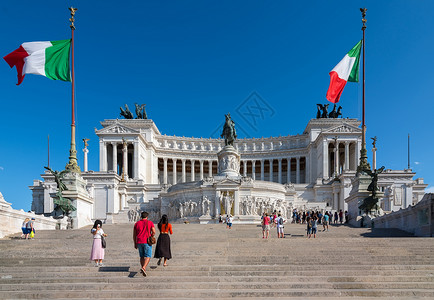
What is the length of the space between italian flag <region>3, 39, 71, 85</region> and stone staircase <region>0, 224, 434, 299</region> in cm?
1365

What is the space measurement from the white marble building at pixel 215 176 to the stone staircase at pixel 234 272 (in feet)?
78.0

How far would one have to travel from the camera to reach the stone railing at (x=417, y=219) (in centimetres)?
1834

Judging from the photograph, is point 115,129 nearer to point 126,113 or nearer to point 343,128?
point 126,113

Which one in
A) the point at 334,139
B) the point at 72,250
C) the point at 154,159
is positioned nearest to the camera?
the point at 72,250

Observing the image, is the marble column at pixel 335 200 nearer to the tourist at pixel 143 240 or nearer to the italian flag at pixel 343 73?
the italian flag at pixel 343 73

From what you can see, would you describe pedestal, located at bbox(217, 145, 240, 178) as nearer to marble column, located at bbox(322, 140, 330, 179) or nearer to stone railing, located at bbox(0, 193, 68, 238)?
stone railing, located at bbox(0, 193, 68, 238)

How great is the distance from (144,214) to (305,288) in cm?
490

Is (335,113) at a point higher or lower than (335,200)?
higher

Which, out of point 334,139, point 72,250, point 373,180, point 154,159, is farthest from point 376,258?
point 154,159

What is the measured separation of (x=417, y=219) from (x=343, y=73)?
41.8 ft

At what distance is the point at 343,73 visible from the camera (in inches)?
1125

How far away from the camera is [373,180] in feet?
82.6

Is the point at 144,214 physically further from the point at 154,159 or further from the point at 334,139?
the point at 154,159

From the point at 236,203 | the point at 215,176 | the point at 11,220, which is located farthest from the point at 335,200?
the point at 11,220
